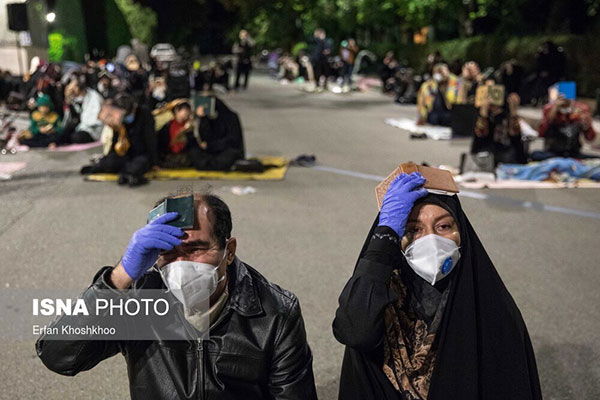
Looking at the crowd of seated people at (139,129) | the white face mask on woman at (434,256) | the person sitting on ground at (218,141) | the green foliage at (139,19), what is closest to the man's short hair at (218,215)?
the white face mask on woman at (434,256)

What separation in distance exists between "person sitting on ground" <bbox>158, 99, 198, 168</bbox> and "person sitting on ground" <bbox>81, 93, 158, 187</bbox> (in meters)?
0.27

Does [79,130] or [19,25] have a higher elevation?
[19,25]

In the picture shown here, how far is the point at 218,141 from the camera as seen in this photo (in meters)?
9.74

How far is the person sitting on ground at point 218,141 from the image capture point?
9570mm

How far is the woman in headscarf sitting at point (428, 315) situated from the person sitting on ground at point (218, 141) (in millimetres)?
7376

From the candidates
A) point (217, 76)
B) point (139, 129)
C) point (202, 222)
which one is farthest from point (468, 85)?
point (202, 222)

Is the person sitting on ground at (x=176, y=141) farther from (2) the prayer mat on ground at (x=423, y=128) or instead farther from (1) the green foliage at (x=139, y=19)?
(1) the green foliage at (x=139, y=19)

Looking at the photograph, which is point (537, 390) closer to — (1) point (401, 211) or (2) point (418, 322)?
(2) point (418, 322)

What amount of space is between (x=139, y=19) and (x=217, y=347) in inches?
2117

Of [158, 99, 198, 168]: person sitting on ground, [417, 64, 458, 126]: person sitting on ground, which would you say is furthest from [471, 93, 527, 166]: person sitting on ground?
[417, 64, 458, 126]: person sitting on ground

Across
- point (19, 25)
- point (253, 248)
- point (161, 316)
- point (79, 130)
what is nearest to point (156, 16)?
point (19, 25)

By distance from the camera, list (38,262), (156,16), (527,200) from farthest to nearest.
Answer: (156,16), (527,200), (38,262)

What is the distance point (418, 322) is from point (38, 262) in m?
4.25

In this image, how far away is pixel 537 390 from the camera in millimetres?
2365
